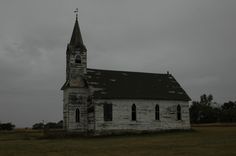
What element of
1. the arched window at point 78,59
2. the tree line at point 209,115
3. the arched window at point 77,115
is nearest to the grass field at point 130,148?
the arched window at point 77,115

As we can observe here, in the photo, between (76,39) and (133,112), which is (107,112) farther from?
(76,39)

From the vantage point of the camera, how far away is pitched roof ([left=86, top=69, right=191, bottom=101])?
142 ft

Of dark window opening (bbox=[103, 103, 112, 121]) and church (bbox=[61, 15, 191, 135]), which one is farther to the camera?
church (bbox=[61, 15, 191, 135])

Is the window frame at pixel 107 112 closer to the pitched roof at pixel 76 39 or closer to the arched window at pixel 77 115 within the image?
the arched window at pixel 77 115

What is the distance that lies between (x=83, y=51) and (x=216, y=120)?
49077 mm

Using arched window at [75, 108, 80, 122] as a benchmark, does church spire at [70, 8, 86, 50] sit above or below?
above

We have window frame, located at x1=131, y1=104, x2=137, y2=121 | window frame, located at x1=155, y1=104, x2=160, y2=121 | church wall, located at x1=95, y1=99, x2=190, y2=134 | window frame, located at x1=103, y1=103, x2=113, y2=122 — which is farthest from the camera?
window frame, located at x1=155, y1=104, x2=160, y2=121

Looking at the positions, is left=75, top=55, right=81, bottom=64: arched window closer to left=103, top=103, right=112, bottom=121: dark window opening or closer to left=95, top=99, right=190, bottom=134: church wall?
left=95, top=99, right=190, bottom=134: church wall

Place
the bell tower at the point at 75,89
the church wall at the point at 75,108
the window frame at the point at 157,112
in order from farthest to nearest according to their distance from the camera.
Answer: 1. the window frame at the point at 157,112
2. the bell tower at the point at 75,89
3. the church wall at the point at 75,108

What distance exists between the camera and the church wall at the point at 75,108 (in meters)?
42.8

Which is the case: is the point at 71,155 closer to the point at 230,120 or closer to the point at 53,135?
the point at 53,135

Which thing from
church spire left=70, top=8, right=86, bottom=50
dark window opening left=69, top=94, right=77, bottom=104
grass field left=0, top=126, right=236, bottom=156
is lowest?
grass field left=0, top=126, right=236, bottom=156

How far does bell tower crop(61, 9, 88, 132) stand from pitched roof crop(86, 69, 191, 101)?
135 centimetres

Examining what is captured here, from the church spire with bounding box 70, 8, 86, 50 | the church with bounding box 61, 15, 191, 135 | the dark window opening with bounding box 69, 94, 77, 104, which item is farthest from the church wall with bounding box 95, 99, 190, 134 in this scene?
the church spire with bounding box 70, 8, 86, 50
